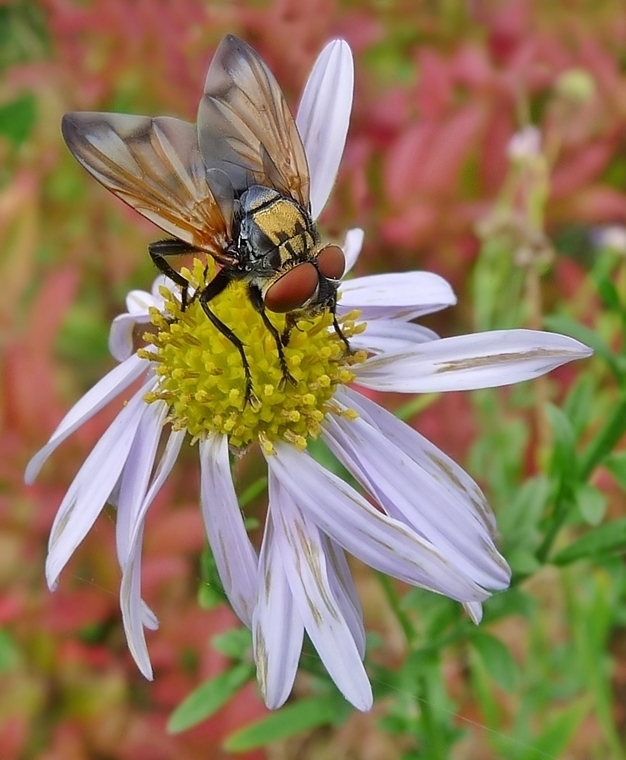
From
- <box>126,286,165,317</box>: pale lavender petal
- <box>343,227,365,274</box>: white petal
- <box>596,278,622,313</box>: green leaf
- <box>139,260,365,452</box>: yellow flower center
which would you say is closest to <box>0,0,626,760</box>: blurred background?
<box>596,278,622,313</box>: green leaf

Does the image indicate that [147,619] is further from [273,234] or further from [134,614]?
[273,234]

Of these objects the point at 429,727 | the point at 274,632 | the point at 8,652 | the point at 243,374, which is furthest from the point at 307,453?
the point at 8,652

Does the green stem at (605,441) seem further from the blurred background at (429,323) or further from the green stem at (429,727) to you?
the green stem at (429,727)

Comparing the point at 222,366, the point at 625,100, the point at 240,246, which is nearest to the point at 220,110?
the point at 240,246

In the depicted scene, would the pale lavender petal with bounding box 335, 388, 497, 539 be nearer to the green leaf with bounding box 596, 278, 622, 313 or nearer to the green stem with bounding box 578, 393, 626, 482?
the green stem with bounding box 578, 393, 626, 482

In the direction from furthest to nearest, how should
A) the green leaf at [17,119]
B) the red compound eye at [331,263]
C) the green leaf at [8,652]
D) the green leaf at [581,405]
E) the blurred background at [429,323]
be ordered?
the green leaf at [17,119], the green leaf at [8,652], the blurred background at [429,323], the green leaf at [581,405], the red compound eye at [331,263]

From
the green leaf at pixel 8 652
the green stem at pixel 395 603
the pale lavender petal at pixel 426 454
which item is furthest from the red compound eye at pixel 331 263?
the green leaf at pixel 8 652
